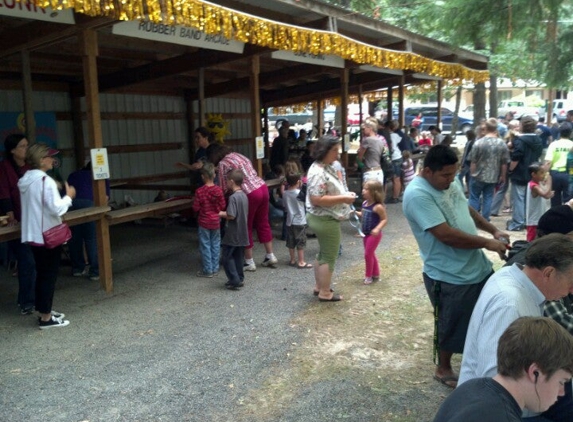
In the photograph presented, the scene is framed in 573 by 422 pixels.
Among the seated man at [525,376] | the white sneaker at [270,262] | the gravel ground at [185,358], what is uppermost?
the seated man at [525,376]

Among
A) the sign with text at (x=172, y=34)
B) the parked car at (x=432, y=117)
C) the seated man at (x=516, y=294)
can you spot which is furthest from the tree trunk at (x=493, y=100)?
the seated man at (x=516, y=294)

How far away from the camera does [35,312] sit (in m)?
5.97

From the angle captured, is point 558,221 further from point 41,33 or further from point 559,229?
point 41,33

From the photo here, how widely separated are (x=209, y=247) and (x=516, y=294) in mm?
5147

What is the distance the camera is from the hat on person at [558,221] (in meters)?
3.47

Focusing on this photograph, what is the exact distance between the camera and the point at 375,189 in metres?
6.80

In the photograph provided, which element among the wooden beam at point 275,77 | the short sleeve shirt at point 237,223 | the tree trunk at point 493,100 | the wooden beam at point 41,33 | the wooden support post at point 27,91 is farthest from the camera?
the tree trunk at point 493,100

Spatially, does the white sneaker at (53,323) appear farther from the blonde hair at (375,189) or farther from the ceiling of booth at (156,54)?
the blonde hair at (375,189)

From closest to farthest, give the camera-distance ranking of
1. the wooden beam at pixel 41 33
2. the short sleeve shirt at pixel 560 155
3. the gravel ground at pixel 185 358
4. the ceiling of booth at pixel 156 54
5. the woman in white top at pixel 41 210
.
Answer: the gravel ground at pixel 185 358
the woman in white top at pixel 41 210
the wooden beam at pixel 41 33
the ceiling of booth at pixel 156 54
the short sleeve shirt at pixel 560 155

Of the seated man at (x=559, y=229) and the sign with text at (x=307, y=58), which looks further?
the sign with text at (x=307, y=58)

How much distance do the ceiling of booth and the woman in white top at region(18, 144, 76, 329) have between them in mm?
1554

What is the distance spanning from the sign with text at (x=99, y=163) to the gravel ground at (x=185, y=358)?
1.36 m

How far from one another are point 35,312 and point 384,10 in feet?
63.4

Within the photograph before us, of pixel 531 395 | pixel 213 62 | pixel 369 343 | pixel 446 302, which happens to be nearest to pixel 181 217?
pixel 213 62
